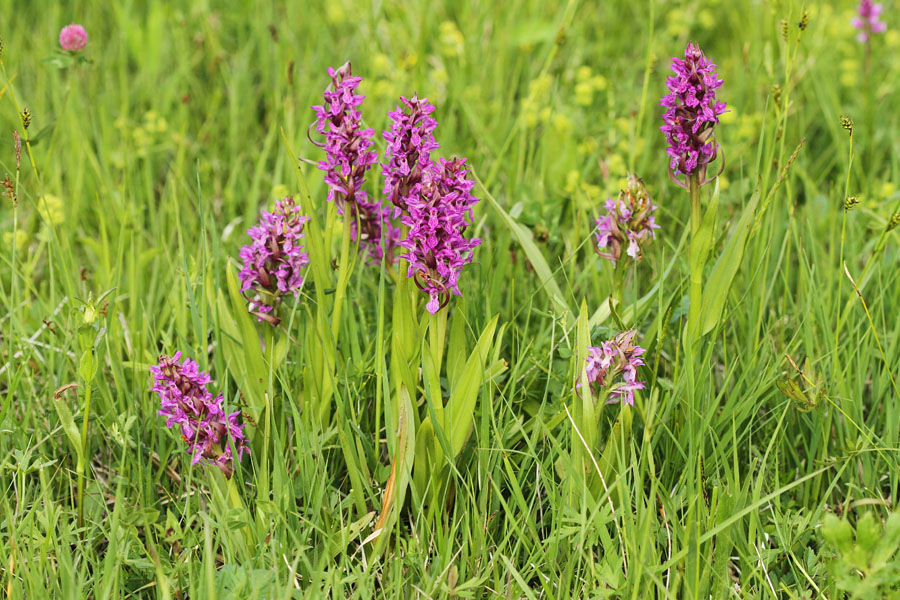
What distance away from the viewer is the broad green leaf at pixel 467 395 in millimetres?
1870

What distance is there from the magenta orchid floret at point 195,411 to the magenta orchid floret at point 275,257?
272 millimetres

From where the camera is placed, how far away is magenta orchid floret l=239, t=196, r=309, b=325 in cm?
204

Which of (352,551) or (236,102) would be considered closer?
(352,551)

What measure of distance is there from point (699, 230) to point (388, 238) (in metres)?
0.83

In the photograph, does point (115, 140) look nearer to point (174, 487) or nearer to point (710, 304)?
point (174, 487)

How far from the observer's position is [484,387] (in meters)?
1.93

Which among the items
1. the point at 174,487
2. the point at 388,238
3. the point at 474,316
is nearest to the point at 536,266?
the point at 474,316

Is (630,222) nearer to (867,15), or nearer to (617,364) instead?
(617,364)

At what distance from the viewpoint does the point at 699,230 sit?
6.44 ft

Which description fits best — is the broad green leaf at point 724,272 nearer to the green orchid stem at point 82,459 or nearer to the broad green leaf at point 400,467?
the broad green leaf at point 400,467

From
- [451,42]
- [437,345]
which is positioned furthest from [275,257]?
[451,42]

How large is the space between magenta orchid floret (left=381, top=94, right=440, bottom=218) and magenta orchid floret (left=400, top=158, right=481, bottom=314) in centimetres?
3

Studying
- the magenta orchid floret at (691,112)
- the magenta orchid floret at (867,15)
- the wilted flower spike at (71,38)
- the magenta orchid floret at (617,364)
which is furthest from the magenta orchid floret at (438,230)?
the magenta orchid floret at (867,15)

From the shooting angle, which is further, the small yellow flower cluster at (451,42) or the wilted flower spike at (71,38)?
the small yellow flower cluster at (451,42)
